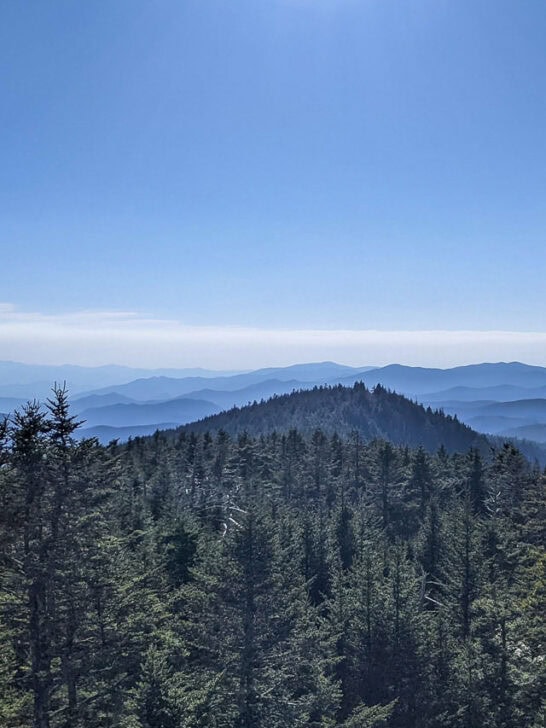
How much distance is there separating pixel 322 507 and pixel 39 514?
175 feet

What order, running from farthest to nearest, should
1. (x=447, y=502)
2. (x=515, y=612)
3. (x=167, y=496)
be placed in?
(x=447, y=502)
(x=167, y=496)
(x=515, y=612)

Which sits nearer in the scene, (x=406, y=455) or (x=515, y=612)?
(x=515, y=612)

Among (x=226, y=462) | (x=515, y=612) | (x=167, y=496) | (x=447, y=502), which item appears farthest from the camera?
(x=226, y=462)

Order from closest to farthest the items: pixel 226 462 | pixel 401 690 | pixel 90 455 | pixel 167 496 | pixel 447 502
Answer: pixel 90 455, pixel 401 690, pixel 167 496, pixel 447 502, pixel 226 462

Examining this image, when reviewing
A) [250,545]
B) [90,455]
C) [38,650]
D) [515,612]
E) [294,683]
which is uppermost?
[90,455]

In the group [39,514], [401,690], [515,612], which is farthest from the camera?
[401,690]

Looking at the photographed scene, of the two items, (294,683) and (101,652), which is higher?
(101,652)

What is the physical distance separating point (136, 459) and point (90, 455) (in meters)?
59.5

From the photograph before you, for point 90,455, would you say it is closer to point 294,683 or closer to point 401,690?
point 294,683

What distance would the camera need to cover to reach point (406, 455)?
76.1 metres

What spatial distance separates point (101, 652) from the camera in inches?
806

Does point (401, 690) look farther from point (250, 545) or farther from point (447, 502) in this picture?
point (447, 502)

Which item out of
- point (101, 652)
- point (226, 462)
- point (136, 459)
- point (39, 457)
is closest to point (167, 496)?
point (226, 462)

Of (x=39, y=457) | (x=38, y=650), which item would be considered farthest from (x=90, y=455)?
(x=38, y=650)
